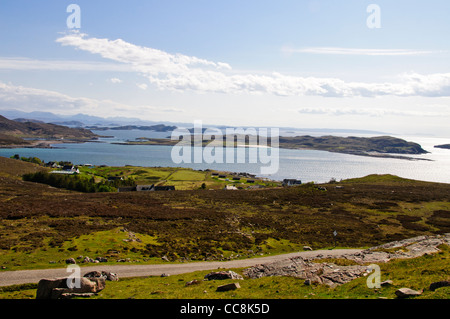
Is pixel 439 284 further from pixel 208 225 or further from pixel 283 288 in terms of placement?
pixel 208 225

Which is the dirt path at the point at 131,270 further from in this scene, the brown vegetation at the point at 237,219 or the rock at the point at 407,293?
the rock at the point at 407,293

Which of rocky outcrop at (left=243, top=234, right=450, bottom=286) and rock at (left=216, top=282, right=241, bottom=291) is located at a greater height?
rock at (left=216, top=282, right=241, bottom=291)

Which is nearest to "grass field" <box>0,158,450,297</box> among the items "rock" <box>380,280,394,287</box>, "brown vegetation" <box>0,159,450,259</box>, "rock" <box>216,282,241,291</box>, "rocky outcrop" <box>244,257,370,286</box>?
"brown vegetation" <box>0,159,450,259</box>

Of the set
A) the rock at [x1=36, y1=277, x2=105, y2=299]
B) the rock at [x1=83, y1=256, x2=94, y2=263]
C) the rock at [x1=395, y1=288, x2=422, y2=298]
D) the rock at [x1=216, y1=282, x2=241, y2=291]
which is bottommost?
the rock at [x1=83, y1=256, x2=94, y2=263]

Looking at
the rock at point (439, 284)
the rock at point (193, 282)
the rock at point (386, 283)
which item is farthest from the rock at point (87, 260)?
the rock at point (439, 284)

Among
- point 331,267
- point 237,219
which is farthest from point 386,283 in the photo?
point 237,219

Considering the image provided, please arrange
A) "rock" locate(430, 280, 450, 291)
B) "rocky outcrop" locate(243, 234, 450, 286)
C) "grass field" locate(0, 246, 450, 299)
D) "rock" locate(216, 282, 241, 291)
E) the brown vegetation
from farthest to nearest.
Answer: the brown vegetation < "rocky outcrop" locate(243, 234, 450, 286) < "rock" locate(216, 282, 241, 291) < "grass field" locate(0, 246, 450, 299) < "rock" locate(430, 280, 450, 291)

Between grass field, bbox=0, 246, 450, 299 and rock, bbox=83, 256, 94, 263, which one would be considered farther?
rock, bbox=83, 256, 94, 263

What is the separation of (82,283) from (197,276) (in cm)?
906

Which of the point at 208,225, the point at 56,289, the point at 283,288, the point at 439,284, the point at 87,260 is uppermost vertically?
the point at 439,284

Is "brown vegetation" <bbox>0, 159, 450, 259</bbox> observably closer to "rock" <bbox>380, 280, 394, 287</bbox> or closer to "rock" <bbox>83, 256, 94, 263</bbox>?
"rock" <bbox>83, 256, 94, 263</bbox>

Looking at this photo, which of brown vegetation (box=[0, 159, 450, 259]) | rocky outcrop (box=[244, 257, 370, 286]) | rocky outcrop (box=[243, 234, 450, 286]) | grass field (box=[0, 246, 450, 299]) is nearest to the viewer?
grass field (box=[0, 246, 450, 299])
